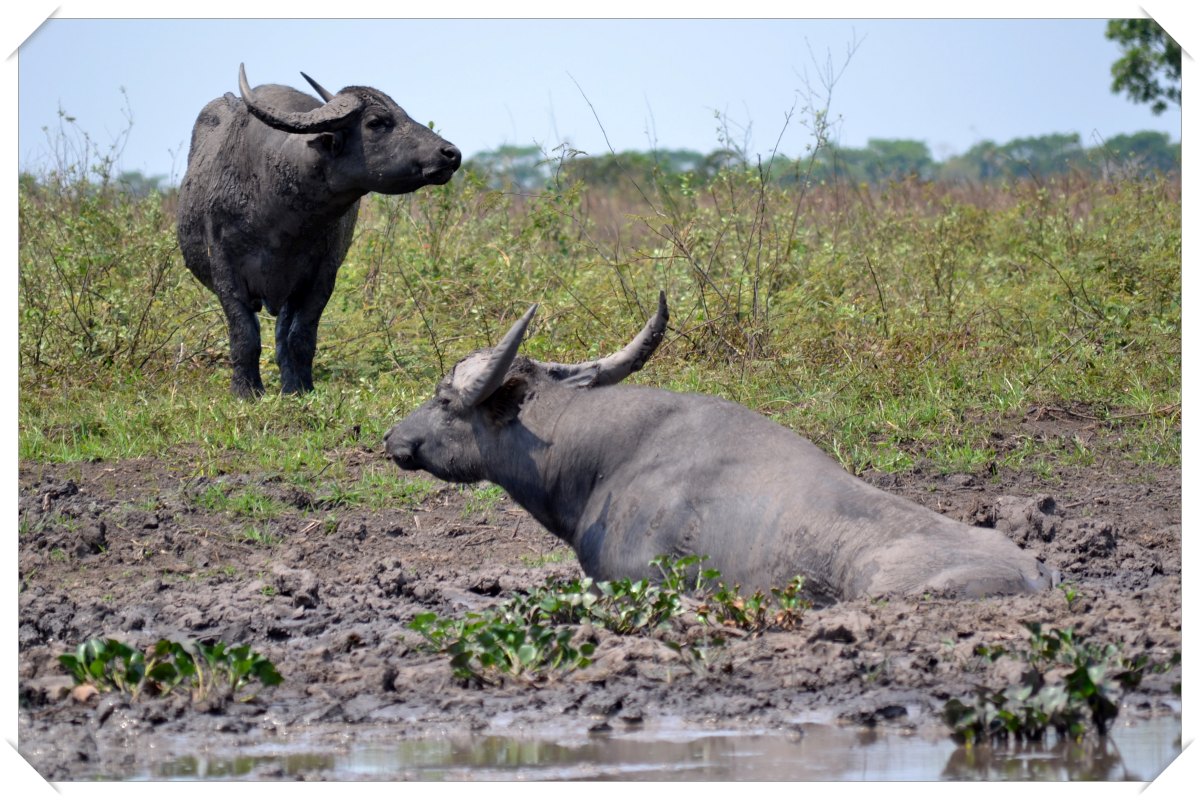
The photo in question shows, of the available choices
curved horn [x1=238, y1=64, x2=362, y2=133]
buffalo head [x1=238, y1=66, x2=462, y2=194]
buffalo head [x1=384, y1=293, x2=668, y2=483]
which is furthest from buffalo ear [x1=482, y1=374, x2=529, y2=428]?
curved horn [x1=238, y1=64, x2=362, y2=133]

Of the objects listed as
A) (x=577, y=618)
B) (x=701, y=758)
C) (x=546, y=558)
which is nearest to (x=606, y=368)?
(x=546, y=558)

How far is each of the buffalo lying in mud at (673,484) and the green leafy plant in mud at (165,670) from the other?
1779 millimetres

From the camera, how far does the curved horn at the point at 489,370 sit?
20.8 ft

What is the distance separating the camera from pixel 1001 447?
904cm

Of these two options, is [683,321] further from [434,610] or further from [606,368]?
[434,610]

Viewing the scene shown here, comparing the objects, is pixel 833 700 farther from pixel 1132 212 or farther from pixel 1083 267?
pixel 1132 212

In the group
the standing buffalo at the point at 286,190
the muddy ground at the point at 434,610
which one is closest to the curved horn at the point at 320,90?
the standing buffalo at the point at 286,190

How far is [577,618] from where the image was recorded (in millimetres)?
5844

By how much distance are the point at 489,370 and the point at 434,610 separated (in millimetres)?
1071

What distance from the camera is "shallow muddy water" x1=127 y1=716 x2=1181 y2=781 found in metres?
4.30

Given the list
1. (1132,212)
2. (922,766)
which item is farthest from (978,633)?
(1132,212)

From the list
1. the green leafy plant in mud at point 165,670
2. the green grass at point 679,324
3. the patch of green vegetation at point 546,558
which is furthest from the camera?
the green grass at point 679,324

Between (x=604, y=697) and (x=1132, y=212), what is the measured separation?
10.6 meters

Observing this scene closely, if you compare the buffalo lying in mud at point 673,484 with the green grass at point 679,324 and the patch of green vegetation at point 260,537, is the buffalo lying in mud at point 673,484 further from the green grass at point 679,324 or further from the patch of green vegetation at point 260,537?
the green grass at point 679,324
